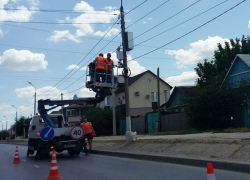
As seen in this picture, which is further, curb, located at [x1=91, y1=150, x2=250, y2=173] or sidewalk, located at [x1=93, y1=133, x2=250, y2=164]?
sidewalk, located at [x1=93, y1=133, x2=250, y2=164]

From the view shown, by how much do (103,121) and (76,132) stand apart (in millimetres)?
23360

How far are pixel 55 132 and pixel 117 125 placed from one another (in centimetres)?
2402

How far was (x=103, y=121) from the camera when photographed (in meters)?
38.9

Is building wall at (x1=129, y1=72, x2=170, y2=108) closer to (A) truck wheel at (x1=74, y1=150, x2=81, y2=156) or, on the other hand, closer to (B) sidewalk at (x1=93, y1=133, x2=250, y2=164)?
(A) truck wheel at (x1=74, y1=150, x2=81, y2=156)

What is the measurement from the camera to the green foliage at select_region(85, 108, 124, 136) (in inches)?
1522

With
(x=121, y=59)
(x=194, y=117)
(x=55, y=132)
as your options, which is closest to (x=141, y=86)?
(x=194, y=117)

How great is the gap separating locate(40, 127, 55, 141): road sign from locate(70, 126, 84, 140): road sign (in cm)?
97

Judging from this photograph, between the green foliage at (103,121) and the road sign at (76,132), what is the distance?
75.1ft

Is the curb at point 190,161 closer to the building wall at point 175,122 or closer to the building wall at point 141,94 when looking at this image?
the building wall at point 175,122

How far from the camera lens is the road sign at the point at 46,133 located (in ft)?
48.3

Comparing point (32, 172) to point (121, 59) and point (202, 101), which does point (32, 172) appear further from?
point (202, 101)

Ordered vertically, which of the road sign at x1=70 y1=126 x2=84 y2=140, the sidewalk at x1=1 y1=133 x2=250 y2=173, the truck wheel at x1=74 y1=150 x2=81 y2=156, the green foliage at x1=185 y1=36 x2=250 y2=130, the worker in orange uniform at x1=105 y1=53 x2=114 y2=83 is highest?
the worker in orange uniform at x1=105 y1=53 x2=114 y2=83

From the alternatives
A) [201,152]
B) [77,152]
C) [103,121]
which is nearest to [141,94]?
[103,121]

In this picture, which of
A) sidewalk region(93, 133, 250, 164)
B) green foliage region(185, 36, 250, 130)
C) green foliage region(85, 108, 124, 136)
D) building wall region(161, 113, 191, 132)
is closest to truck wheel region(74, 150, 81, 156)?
sidewalk region(93, 133, 250, 164)
